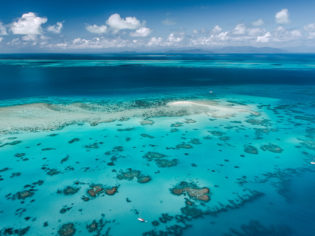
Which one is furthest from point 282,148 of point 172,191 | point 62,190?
point 62,190

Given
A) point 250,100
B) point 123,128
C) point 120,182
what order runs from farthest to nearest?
point 250,100 → point 123,128 → point 120,182

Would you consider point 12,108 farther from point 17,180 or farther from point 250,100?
point 250,100

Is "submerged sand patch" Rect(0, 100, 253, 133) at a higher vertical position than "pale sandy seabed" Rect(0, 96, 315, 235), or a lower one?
higher

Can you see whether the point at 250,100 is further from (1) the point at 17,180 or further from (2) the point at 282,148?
(1) the point at 17,180

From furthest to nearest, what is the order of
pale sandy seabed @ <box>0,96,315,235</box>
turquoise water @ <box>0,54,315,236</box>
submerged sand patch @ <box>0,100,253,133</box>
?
submerged sand patch @ <box>0,100,253,133</box> < pale sandy seabed @ <box>0,96,315,235</box> < turquoise water @ <box>0,54,315,236</box>

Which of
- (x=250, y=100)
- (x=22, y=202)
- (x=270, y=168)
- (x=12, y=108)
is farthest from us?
(x=250, y=100)

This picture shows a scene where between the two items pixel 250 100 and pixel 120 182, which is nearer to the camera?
pixel 120 182

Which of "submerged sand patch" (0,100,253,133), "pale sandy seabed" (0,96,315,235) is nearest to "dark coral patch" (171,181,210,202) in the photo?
"pale sandy seabed" (0,96,315,235)

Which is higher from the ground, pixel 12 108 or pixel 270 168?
pixel 12 108

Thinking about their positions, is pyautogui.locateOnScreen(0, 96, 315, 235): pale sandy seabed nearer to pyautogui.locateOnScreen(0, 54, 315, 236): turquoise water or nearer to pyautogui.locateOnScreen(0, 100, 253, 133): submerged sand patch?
pyautogui.locateOnScreen(0, 54, 315, 236): turquoise water
